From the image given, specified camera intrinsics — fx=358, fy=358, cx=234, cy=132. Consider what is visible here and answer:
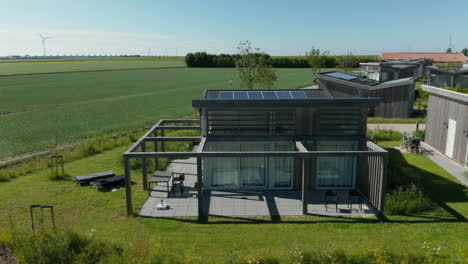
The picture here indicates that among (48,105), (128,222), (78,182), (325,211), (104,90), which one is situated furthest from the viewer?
(104,90)

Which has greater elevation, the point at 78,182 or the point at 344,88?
the point at 344,88

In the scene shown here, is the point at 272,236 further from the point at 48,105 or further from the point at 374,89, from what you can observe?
the point at 48,105

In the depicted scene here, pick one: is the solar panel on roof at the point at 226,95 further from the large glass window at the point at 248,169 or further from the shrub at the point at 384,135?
the shrub at the point at 384,135

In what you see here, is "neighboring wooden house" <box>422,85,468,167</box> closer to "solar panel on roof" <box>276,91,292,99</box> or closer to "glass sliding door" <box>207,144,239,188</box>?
"solar panel on roof" <box>276,91,292,99</box>

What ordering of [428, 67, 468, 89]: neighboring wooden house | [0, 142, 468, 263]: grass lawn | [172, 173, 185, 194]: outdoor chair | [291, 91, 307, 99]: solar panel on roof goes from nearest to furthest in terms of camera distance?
[0, 142, 468, 263]: grass lawn, [172, 173, 185, 194]: outdoor chair, [291, 91, 307, 99]: solar panel on roof, [428, 67, 468, 89]: neighboring wooden house

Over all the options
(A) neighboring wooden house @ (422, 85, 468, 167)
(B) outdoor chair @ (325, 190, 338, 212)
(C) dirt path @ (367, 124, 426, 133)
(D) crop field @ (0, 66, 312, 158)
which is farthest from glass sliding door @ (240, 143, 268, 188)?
(C) dirt path @ (367, 124, 426, 133)

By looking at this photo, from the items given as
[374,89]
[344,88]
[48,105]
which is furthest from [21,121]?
[374,89]

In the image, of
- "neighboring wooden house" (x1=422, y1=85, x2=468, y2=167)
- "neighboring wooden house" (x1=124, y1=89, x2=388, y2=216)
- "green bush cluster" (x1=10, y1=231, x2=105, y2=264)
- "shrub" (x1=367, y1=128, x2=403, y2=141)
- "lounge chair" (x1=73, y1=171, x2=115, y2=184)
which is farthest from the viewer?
"shrub" (x1=367, y1=128, x2=403, y2=141)

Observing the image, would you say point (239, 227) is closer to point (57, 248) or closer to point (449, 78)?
point (57, 248)
